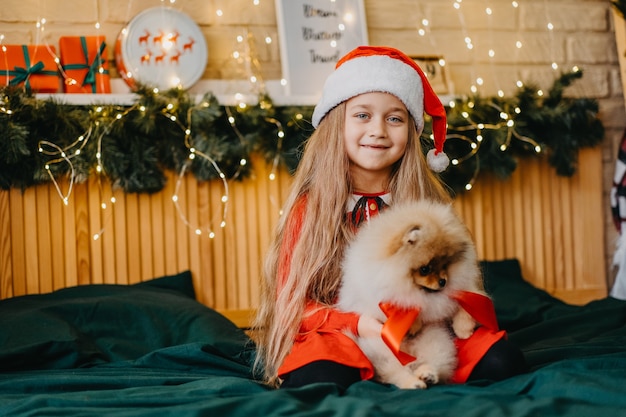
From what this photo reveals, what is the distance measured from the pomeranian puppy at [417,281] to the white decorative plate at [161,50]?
1.25 meters

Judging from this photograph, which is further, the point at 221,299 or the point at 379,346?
the point at 221,299

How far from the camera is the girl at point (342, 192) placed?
151 centimetres

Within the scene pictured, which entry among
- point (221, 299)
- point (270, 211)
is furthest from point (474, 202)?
point (221, 299)

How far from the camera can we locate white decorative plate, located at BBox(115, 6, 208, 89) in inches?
96.9

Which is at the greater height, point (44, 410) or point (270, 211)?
point (270, 211)

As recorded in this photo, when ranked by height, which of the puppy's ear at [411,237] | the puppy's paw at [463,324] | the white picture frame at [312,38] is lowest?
the puppy's paw at [463,324]

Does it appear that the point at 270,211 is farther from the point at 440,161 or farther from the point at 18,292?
the point at 440,161

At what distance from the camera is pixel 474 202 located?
2.84 metres

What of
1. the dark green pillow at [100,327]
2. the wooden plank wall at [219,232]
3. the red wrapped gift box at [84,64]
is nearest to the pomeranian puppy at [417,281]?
the dark green pillow at [100,327]

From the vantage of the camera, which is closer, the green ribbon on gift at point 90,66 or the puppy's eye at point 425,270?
the puppy's eye at point 425,270

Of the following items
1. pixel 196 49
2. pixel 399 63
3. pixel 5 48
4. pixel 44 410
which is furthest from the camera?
pixel 196 49

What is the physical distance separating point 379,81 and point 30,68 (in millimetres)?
1235

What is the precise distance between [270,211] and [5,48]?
3.19 ft

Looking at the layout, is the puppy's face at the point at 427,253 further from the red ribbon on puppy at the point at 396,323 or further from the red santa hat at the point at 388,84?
the red santa hat at the point at 388,84
